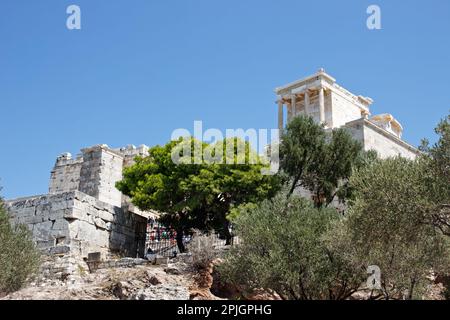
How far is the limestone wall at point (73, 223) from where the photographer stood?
21766mm

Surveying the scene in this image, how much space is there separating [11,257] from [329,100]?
33911mm

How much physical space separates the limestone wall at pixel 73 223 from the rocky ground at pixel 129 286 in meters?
1.70

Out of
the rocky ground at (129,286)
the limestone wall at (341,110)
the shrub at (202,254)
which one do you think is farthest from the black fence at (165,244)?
the limestone wall at (341,110)

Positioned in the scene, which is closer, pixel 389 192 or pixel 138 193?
pixel 389 192

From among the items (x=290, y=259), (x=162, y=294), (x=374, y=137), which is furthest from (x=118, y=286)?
(x=374, y=137)

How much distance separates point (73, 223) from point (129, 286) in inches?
222

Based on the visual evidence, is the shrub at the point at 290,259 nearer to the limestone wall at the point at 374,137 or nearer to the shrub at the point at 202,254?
the shrub at the point at 202,254

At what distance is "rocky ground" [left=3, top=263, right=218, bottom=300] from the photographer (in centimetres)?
1557

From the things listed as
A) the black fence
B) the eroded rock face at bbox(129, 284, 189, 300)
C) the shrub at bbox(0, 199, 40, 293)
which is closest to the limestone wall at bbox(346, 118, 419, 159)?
the black fence

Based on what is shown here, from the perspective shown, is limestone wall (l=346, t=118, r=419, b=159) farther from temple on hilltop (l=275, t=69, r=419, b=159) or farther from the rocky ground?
the rocky ground
